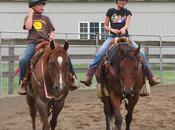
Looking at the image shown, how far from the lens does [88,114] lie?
444 inches

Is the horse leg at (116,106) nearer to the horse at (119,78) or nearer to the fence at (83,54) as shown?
the horse at (119,78)

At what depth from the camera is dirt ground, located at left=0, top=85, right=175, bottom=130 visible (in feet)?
33.0

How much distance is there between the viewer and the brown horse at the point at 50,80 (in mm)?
7227

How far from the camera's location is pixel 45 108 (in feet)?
25.4

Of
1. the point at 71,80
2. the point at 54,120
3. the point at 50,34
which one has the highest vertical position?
the point at 50,34

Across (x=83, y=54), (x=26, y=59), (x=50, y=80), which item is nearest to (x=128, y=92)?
(x=50, y=80)

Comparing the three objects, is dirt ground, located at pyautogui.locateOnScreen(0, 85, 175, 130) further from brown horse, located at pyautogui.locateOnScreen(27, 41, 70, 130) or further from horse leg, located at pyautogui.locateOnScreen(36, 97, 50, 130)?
horse leg, located at pyautogui.locateOnScreen(36, 97, 50, 130)

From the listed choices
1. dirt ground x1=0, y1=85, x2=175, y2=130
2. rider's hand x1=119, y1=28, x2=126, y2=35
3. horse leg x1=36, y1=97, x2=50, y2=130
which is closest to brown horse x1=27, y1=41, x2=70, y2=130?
horse leg x1=36, y1=97, x2=50, y2=130

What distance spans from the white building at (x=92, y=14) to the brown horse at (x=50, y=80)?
22133 mm

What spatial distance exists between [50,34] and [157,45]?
37.1 ft

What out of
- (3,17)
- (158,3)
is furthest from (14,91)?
(158,3)

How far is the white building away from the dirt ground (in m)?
16.1

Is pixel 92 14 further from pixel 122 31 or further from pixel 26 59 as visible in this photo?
pixel 26 59

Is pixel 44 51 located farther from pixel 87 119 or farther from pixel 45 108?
pixel 87 119
